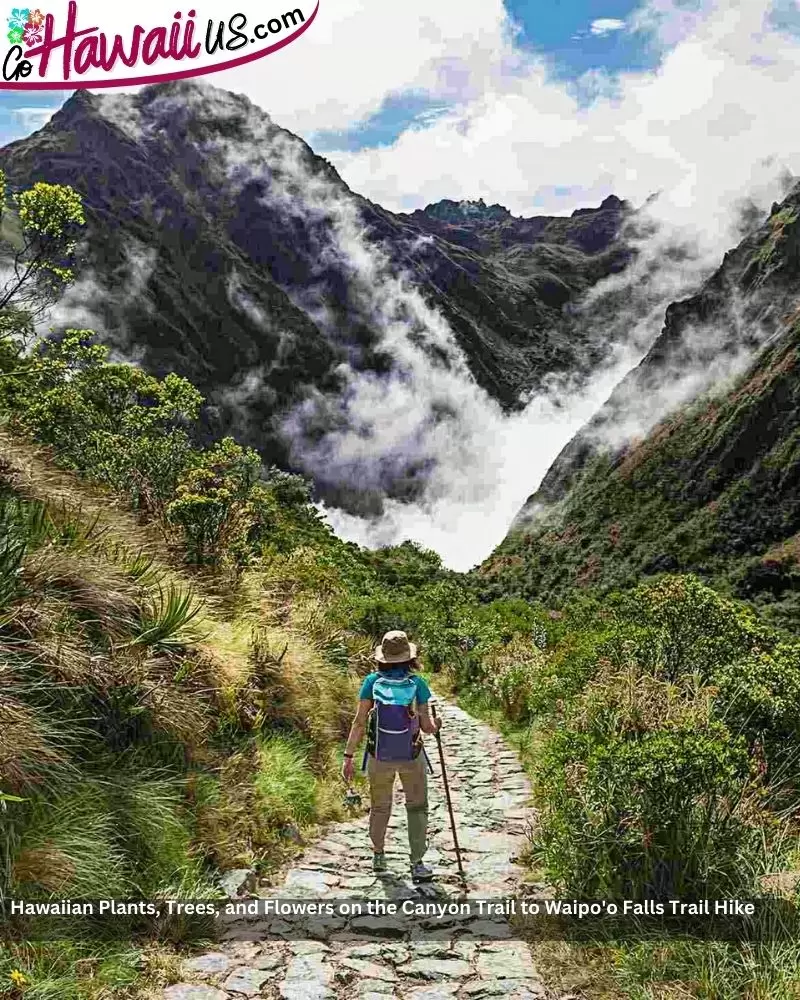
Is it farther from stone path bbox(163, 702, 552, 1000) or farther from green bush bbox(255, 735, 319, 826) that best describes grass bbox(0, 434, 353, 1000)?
stone path bbox(163, 702, 552, 1000)

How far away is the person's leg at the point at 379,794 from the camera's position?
6207 millimetres

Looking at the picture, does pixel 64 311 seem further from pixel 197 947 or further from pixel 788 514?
pixel 197 947

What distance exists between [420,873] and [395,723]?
3.95 ft

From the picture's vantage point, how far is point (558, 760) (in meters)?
6.21

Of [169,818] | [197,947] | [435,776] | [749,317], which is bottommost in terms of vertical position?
[197,947]

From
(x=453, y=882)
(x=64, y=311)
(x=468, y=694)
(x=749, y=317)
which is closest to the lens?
(x=453, y=882)

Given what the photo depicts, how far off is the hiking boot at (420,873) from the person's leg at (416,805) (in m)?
0.05

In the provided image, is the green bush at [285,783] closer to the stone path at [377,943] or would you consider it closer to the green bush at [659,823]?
the stone path at [377,943]

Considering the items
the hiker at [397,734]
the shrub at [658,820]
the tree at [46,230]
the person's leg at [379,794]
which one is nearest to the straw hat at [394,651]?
the hiker at [397,734]

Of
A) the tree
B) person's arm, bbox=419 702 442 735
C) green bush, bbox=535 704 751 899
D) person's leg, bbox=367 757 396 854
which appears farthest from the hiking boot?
the tree

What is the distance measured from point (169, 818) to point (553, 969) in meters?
2.75

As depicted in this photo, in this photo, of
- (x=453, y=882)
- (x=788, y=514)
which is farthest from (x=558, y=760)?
(x=788, y=514)

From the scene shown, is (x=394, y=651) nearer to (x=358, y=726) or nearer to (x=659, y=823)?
(x=358, y=726)

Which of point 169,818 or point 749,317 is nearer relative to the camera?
point 169,818
